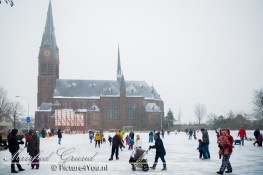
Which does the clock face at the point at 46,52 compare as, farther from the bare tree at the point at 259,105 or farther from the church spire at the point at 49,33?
the bare tree at the point at 259,105

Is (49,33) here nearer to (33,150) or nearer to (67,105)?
(67,105)

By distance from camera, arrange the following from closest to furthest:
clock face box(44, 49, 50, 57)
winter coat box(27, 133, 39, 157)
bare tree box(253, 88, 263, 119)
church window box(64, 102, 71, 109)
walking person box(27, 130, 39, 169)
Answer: walking person box(27, 130, 39, 169) → winter coat box(27, 133, 39, 157) → bare tree box(253, 88, 263, 119) → clock face box(44, 49, 50, 57) → church window box(64, 102, 71, 109)

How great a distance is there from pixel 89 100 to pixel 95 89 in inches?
170

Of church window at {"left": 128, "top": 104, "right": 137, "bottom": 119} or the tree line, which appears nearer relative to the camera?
the tree line

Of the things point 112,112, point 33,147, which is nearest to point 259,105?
point 112,112

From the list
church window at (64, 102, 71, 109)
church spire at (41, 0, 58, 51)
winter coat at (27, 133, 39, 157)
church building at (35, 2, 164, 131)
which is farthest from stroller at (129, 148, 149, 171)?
church window at (64, 102, 71, 109)

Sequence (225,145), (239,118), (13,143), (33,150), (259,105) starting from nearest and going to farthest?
(225,145) → (13,143) → (33,150) → (259,105) → (239,118)

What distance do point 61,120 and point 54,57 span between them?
2510 centimetres

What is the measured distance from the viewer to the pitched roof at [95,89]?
292 feet

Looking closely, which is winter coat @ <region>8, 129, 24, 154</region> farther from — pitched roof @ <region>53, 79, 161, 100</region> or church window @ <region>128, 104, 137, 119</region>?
church window @ <region>128, 104, 137, 119</region>

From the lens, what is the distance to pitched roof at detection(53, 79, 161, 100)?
292 feet

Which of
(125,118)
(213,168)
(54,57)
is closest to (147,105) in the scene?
(125,118)

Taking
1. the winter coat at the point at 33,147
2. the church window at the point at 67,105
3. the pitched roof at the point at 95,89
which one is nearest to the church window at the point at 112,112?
the pitched roof at the point at 95,89

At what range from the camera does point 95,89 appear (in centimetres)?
9138
